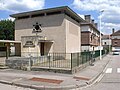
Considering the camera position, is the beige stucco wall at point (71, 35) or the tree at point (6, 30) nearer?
the beige stucco wall at point (71, 35)

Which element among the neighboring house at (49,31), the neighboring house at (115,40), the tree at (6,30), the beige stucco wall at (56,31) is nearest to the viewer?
the neighboring house at (49,31)

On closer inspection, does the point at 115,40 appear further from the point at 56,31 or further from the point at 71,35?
the point at 56,31

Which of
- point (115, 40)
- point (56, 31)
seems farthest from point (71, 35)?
point (115, 40)

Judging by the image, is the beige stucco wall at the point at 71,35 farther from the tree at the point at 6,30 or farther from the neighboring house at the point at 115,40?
the neighboring house at the point at 115,40

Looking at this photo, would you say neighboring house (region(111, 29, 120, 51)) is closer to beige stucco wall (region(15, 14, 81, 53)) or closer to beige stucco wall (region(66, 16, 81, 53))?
beige stucco wall (region(66, 16, 81, 53))

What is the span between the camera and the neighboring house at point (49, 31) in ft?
99.7

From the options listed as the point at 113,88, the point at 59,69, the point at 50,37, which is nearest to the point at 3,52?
the point at 50,37

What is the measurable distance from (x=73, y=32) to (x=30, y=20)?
24.2 ft

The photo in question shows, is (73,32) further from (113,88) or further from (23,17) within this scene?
(113,88)

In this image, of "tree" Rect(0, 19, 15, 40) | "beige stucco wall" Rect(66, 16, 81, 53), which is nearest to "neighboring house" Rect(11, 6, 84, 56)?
"beige stucco wall" Rect(66, 16, 81, 53)

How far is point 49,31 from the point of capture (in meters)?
31.8

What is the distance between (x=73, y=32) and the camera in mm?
35781

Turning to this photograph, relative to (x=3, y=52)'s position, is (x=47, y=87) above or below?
below

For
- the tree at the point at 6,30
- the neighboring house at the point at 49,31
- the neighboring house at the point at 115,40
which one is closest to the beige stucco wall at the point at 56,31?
the neighboring house at the point at 49,31
